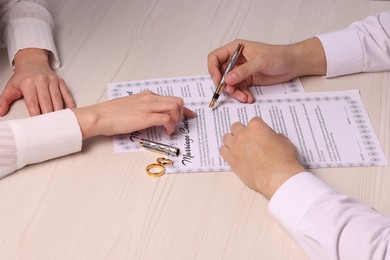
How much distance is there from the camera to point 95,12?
5.31 ft

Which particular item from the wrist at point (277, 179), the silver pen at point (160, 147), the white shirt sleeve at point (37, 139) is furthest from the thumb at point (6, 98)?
the wrist at point (277, 179)

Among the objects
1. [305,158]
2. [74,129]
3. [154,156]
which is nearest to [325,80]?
[305,158]

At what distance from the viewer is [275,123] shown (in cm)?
121

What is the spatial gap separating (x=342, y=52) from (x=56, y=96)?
643mm

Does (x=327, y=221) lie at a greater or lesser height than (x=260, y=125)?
lesser

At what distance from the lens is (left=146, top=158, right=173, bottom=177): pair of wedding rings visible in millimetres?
1100

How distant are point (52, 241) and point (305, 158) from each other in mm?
476

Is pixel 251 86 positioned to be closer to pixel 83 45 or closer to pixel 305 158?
pixel 305 158

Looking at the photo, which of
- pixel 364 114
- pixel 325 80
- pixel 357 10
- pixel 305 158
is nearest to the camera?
pixel 305 158

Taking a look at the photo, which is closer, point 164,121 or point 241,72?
point 164,121

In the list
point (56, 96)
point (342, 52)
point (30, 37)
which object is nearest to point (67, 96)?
point (56, 96)

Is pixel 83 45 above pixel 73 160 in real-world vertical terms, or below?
above

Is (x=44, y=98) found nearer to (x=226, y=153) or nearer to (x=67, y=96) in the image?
(x=67, y=96)

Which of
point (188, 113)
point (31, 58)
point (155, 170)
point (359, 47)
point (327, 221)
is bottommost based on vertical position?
point (327, 221)
